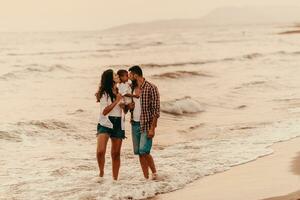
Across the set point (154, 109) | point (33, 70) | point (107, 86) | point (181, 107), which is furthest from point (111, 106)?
point (33, 70)

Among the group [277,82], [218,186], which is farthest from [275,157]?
[277,82]

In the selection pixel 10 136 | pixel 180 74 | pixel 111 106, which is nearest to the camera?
pixel 111 106

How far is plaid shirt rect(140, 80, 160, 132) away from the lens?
8195mm

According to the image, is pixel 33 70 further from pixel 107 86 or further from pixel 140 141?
pixel 140 141

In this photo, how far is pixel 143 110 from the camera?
8.22 m

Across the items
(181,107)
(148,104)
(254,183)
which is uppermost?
(148,104)

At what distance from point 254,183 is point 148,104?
1.87m

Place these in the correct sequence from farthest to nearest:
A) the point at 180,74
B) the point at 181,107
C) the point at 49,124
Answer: the point at 180,74 < the point at 181,107 < the point at 49,124

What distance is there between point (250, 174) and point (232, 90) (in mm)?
14675

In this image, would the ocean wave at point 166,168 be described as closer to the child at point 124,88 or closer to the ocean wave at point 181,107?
the child at point 124,88

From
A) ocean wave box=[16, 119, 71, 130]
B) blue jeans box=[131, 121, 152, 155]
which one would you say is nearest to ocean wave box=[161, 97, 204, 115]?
ocean wave box=[16, 119, 71, 130]

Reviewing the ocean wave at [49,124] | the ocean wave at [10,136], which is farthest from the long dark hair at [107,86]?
the ocean wave at [49,124]

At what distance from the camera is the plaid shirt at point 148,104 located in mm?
8195

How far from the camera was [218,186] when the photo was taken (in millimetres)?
8203
